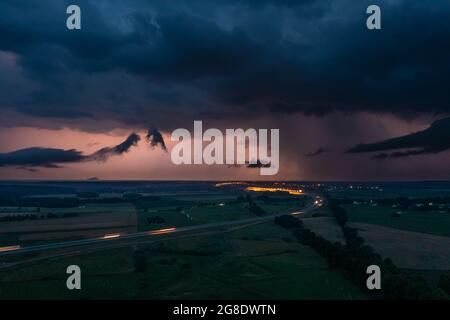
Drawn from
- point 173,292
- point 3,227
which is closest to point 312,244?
point 173,292

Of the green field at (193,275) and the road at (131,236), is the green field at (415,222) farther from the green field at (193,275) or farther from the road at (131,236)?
the green field at (193,275)

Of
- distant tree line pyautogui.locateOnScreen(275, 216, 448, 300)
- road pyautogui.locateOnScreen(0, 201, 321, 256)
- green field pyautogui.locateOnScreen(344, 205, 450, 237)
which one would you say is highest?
distant tree line pyautogui.locateOnScreen(275, 216, 448, 300)

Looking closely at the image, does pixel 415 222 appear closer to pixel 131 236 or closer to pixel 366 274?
pixel 366 274

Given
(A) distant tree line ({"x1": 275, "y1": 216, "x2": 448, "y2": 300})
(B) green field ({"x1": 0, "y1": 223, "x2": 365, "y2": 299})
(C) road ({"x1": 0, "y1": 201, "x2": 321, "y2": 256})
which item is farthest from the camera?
(C) road ({"x1": 0, "y1": 201, "x2": 321, "y2": 256})

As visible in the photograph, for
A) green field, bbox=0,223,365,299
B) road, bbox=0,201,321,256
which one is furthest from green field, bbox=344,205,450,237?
green field, bbox=0,223,365,299

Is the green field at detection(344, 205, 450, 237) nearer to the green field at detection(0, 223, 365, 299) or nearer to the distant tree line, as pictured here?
the distant tree line

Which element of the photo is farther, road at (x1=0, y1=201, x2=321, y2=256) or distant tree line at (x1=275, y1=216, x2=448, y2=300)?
road at (x1=0, y1=201, x2=321, y2=256)
